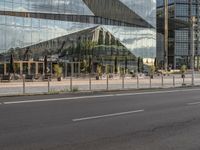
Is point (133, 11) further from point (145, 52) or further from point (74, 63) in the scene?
point (74, 63)

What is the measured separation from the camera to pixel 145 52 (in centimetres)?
8638

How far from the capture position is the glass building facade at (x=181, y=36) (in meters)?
126

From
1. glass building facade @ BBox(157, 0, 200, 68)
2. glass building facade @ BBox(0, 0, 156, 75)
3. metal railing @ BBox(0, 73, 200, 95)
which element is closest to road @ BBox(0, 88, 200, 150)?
metal railing @ BBox(0, 73, 200, 95)

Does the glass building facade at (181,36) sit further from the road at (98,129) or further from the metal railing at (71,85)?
the road at (98,129)

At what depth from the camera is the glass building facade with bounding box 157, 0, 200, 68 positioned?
12581 centimetres

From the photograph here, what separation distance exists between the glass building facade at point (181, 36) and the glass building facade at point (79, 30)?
3926cm

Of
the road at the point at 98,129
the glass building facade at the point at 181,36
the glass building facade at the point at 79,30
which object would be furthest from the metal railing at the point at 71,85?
the glass building facade at the point at 181,36

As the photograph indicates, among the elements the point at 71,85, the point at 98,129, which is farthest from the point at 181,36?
the point at 98,129

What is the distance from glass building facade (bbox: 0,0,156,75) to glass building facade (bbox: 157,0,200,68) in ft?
129

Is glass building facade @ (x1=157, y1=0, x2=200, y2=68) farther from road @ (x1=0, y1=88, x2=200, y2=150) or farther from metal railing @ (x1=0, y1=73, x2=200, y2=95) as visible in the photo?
road @ (x1=0, y1=88, x2=200, y2=150)

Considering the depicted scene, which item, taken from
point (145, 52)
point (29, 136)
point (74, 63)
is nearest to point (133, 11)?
point (145, 52)

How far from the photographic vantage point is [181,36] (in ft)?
419

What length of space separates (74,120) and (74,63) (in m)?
56.5

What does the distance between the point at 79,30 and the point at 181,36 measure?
63044 mm
